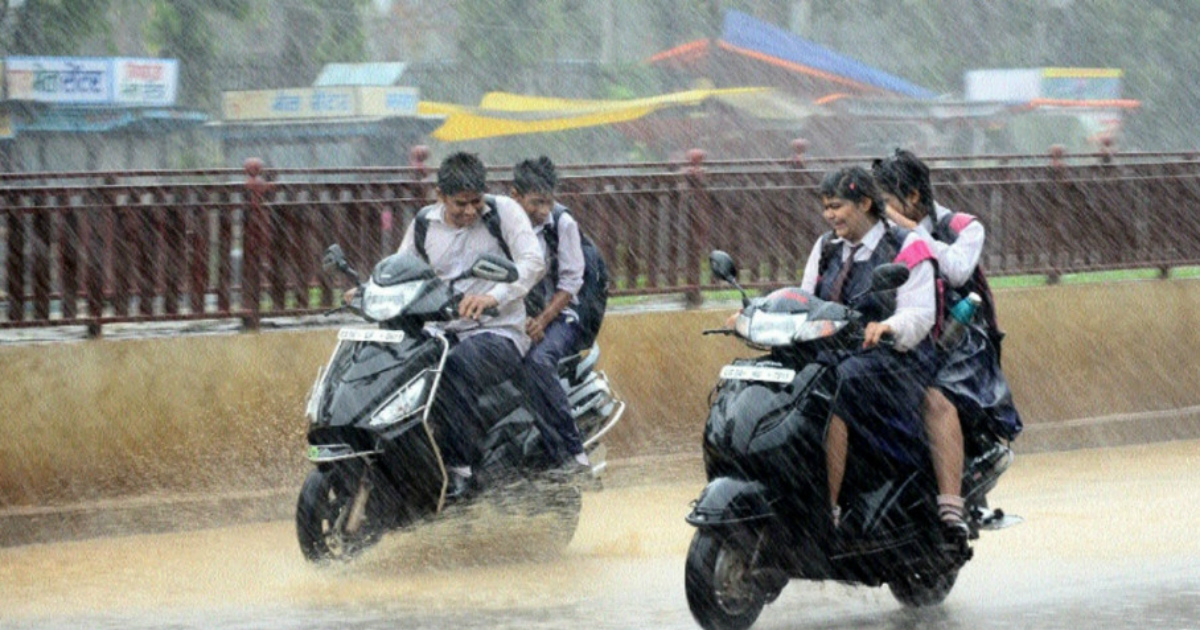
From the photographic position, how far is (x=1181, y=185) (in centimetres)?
1384

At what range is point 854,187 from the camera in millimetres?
7176

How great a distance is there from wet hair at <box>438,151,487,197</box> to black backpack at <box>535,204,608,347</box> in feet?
2.85

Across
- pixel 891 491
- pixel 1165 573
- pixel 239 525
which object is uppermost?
pixel 891 491

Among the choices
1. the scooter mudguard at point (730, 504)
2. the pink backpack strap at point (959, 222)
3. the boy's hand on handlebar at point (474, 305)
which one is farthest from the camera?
the boy's hand on handlebar at point (474, 305)

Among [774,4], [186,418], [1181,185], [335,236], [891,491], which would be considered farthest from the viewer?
[774,4]

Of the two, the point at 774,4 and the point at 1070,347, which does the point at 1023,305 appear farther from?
the point at 774,4

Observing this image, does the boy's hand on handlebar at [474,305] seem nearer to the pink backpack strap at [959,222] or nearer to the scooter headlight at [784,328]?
the scooter headlight at [784,328]

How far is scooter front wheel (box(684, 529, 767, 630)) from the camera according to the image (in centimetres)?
657

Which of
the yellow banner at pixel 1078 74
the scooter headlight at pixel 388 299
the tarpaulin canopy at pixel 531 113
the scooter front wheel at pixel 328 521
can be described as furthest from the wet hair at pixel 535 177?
the yellow banner at pixel 1078 74

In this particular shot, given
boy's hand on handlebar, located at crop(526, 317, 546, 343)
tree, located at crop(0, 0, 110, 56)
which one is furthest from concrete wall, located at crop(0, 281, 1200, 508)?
tree, located at crop(0, 0, 110, 56)

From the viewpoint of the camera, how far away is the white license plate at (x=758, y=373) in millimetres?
6730

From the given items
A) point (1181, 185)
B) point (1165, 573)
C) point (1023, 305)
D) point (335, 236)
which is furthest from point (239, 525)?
point (1181, 185)

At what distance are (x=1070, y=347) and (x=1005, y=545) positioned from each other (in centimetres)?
404

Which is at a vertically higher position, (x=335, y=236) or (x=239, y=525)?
(x=335, y=236)
